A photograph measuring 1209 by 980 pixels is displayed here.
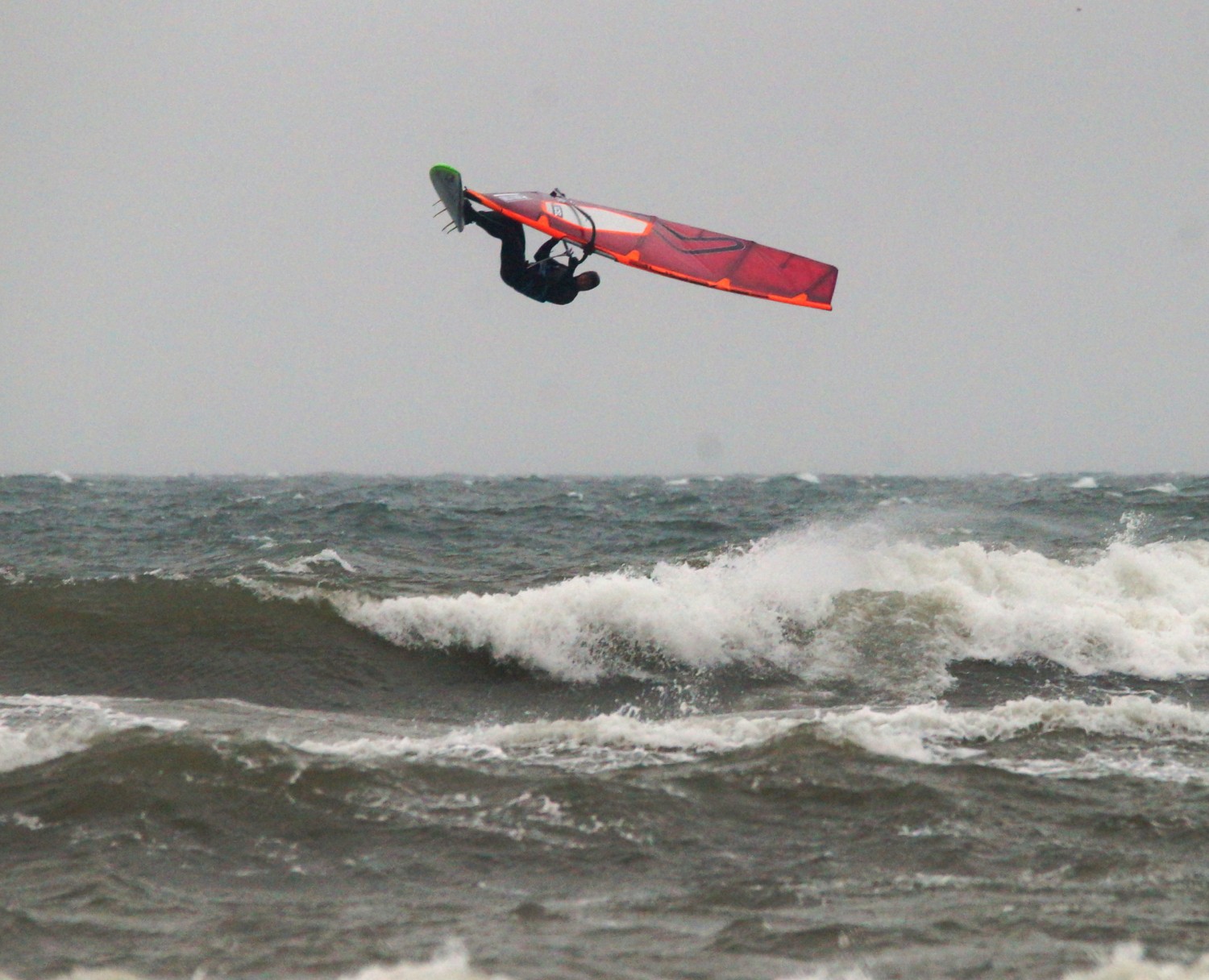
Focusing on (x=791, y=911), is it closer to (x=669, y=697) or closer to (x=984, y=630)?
(x=669, y=697)

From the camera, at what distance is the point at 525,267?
28.9 ft

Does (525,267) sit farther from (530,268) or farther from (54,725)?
(54,725)

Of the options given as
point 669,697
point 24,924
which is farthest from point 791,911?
point 669,697

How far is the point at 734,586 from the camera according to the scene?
11406mm

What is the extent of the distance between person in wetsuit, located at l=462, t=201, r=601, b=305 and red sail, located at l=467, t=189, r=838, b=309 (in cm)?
26

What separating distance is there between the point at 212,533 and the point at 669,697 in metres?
10.5

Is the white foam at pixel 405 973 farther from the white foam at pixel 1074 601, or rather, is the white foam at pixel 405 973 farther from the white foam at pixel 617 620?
the white foam at pixel 1074 601

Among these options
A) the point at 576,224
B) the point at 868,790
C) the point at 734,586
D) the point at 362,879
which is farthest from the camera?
the point at 734,586

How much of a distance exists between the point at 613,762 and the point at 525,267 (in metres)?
4.21

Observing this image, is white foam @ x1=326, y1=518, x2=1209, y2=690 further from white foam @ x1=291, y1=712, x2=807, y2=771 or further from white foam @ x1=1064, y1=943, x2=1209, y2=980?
white foam @ x1=1064, y1=943, x2=1209, y2=980

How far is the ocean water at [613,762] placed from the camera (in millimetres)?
4359

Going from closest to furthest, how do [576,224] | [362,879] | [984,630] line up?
[362,879] → [576,224] → [984,630]

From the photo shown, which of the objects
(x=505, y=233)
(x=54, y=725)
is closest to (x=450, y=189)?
(x=505, y=233)

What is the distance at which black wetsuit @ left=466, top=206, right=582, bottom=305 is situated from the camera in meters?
8.73
